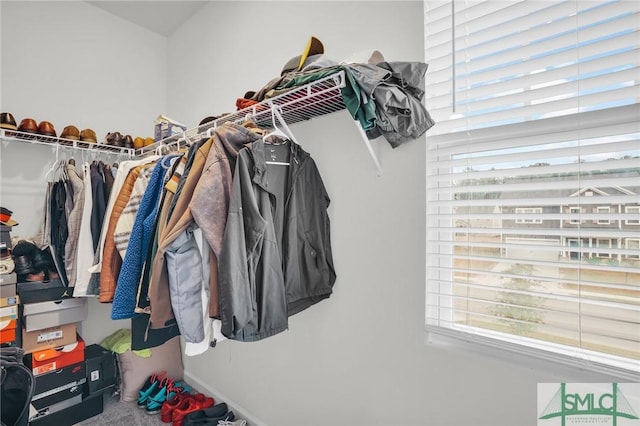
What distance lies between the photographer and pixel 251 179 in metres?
1.19

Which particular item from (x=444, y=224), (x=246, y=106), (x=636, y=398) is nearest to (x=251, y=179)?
(x=246, y=106)

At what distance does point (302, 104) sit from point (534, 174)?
36.5 inches

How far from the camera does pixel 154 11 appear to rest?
256cm

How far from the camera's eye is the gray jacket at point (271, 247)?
106 centimetres

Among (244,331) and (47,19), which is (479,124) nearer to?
(244,331)

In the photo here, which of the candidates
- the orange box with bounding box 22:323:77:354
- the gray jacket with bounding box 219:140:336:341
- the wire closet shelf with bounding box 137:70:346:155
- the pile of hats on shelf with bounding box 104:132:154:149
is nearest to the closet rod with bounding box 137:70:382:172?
the wire closet shelf with bounding box 137:70:346:155

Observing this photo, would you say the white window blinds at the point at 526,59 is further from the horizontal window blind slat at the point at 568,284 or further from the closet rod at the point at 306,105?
the horizontal window blind slat at the point at 568,284

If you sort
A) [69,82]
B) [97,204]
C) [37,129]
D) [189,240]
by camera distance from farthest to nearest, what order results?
[69,82]
[37,129]
[97,204]
[189,240]

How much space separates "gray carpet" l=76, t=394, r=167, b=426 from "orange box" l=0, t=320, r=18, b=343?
72 cm

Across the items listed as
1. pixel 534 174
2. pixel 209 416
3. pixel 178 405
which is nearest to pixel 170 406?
pixel 178 405

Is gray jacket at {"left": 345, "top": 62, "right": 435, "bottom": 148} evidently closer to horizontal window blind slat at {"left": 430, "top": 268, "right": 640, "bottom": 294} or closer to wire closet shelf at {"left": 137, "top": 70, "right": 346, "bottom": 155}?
wire closet shelf at {"left": 137, "top": 70, "right": 346, "bottom": 155}

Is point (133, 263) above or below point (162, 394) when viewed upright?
above

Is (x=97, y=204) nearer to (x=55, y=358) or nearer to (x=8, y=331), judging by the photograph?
(x=8, y=331)

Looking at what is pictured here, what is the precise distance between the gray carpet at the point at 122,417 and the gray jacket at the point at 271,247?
1505 millimetres
